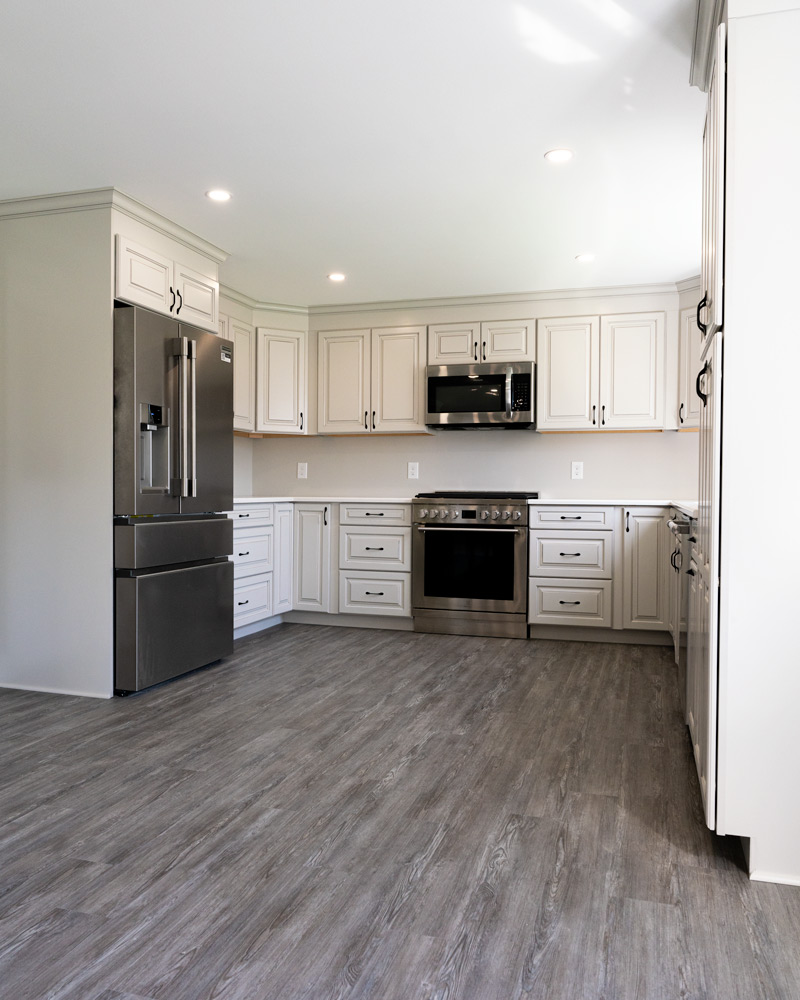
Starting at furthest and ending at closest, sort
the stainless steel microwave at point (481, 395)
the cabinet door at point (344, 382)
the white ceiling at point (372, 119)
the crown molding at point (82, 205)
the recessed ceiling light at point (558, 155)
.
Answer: the cabinet door at point (344, 382)
the stainless steel microwave at point (481, 395)
the crown molding at point (82, 205)
the recessed ceiling light at point (558, 155)
the white ceiling at point (372, 119)

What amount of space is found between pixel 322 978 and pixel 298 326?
472 centimetres

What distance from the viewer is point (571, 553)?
4.76 m

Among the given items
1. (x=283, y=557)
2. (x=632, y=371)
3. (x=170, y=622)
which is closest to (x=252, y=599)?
(x=283, y=557)

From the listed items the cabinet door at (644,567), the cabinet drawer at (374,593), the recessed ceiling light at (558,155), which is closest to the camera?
the recessed ceiling light at (558,155)

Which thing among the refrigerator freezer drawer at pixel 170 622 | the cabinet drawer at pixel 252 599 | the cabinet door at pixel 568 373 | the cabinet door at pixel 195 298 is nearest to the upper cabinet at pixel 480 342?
the cabinet door at pixel 568 373

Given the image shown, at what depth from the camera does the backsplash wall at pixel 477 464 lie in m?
5.14

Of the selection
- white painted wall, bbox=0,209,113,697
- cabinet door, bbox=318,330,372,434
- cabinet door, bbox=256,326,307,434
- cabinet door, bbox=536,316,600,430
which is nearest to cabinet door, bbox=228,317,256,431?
cabinet door, bbox=256,326,307,434

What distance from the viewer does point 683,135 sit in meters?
2.85

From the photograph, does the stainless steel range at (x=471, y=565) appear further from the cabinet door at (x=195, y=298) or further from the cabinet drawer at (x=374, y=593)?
the cabinet door at (x=195, y=298)

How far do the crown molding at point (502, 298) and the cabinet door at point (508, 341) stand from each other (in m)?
0.17

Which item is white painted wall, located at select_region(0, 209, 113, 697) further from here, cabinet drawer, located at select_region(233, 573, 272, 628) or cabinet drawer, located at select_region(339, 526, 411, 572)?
cabinet drawer, located at select_region(339, 526, 411, 572)

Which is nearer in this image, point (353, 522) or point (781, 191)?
point (781, 191)

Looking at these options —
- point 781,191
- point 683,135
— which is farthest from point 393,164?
point 781,191

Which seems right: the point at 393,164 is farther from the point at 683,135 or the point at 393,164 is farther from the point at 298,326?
the point at 298,326
